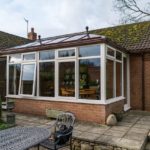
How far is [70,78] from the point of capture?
30.8 feet

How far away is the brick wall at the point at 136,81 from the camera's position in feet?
38.2

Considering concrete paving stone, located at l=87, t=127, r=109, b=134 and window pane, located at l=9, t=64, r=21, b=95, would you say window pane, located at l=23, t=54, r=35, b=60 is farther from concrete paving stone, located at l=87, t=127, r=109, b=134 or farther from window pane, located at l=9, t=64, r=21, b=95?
concrete paving stone, located at l=87, t=127, r=109, b=134

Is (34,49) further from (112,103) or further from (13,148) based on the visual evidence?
(13,148)

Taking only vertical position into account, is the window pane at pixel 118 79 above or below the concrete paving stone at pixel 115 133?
above

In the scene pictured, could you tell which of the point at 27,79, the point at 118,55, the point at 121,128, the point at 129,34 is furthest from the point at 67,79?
the point at 129,34

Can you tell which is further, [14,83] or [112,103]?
[14,83]

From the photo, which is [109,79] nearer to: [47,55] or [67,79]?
[67,79]

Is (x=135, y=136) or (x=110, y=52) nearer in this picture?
(x=135, y=136)

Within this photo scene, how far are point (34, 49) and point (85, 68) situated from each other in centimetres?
283

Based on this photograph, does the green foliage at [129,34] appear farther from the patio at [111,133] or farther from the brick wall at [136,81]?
the patio at [111,133]

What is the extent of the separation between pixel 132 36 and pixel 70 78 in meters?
5.83

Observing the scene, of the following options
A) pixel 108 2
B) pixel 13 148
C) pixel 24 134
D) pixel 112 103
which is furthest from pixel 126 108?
pixel 13 148

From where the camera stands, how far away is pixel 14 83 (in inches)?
445

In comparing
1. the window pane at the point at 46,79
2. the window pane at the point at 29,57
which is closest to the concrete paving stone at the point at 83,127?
the window pane at the point at 46,79
